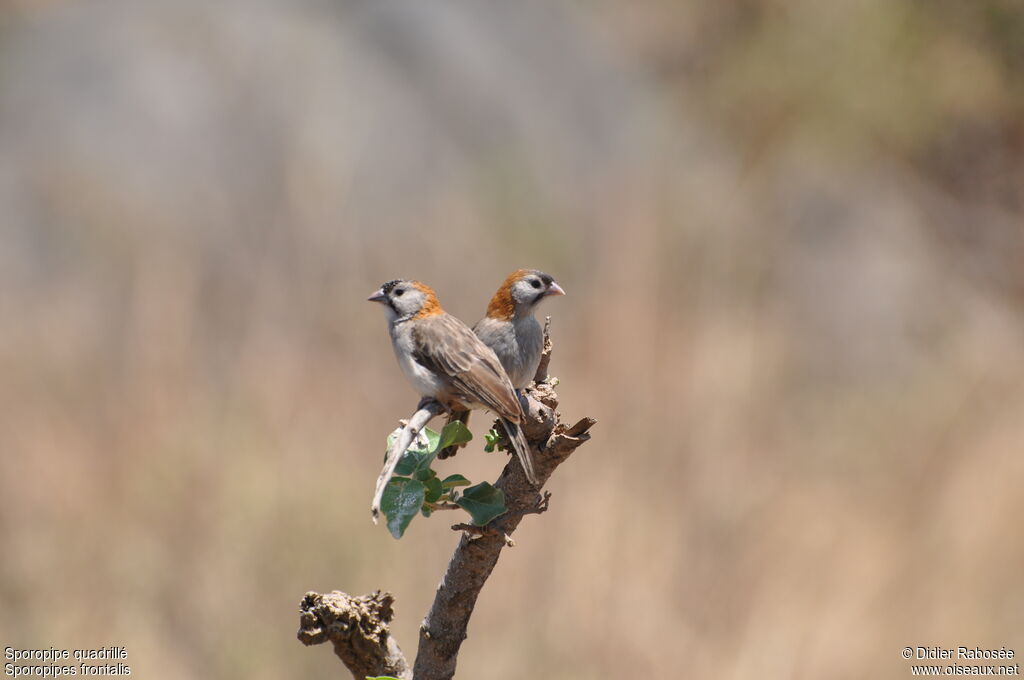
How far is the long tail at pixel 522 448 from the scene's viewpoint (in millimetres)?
2393

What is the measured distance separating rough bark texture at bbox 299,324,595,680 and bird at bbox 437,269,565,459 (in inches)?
32.0

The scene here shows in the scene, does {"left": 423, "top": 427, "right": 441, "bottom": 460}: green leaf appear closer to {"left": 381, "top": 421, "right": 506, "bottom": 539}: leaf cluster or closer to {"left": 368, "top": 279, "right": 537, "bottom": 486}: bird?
{"left": 381, "top": 421, "right": 506, "bottom": 539}: leaf cluster

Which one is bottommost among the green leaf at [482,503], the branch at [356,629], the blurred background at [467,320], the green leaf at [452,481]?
the branch at [356,629]

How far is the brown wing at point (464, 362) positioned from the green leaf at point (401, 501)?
1.38 feet

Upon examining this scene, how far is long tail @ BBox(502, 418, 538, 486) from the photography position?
2393 mm

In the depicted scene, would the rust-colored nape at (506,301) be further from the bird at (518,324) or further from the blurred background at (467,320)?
the blurred background at (467,320)

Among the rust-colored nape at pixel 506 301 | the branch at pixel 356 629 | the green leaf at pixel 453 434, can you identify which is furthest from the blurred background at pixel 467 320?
the green leaf at pixel 453 434

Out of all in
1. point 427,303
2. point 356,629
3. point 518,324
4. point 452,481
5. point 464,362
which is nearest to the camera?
point 452,481

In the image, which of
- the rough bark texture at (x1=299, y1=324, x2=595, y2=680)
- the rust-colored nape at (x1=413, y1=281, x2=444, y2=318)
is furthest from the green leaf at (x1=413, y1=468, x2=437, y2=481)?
the rust-colored nape at (x1=413, y1=281, x2=444, y2=318)

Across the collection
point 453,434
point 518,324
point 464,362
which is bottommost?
point 453,434

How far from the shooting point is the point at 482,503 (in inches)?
86.5

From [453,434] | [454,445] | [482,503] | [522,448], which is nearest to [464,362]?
[454,445]

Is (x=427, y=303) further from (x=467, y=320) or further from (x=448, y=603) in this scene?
(x=467, y=320)

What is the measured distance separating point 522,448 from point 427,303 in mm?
1030
